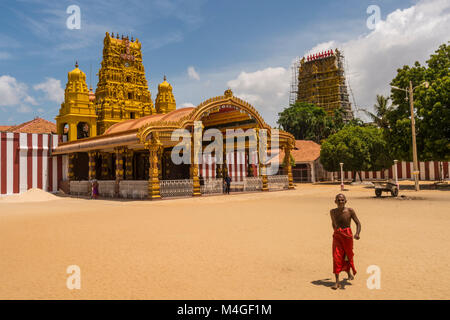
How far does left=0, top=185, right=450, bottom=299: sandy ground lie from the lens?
14.2ft

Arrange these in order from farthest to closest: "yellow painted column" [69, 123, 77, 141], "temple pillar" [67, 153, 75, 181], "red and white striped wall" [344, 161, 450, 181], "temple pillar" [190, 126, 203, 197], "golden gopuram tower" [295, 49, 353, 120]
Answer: "golden gopuram tower" [295, 49, 353, 120] < "red and white striped wall" [344, 161, 450, 181] < "yellow painted column" [69, 123, 77, 141] < "temple pillar" [67, 153, 75, 181] < "temple pillar" [190, 126, 203, 197]

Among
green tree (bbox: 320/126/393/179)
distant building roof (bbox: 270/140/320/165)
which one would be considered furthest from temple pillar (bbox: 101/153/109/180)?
green tree (bbox: 320/126/393/179)

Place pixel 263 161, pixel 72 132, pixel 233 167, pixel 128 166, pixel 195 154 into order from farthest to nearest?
1. pixel 233 167
2. pixel 72 132
3. pixel 128 166
4. pixel 263 161
5. pixel 195 154

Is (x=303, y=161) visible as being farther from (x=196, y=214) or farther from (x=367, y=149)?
(x=196, y=214)

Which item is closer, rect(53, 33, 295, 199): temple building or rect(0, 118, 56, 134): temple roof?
rect(53, 33, 295, 199): temple building

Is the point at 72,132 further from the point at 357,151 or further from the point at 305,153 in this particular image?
the point at 305,153

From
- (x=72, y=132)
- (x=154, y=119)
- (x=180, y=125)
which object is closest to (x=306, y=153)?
(x=154, y=119)

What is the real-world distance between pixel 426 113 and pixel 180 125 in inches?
691

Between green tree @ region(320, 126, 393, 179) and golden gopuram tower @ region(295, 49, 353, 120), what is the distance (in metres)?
41.1

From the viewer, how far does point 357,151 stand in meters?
34.5

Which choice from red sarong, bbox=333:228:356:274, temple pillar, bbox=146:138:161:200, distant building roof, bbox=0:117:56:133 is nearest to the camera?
red sarong, bbox=333:228:356:274

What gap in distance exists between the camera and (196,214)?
1227cm
